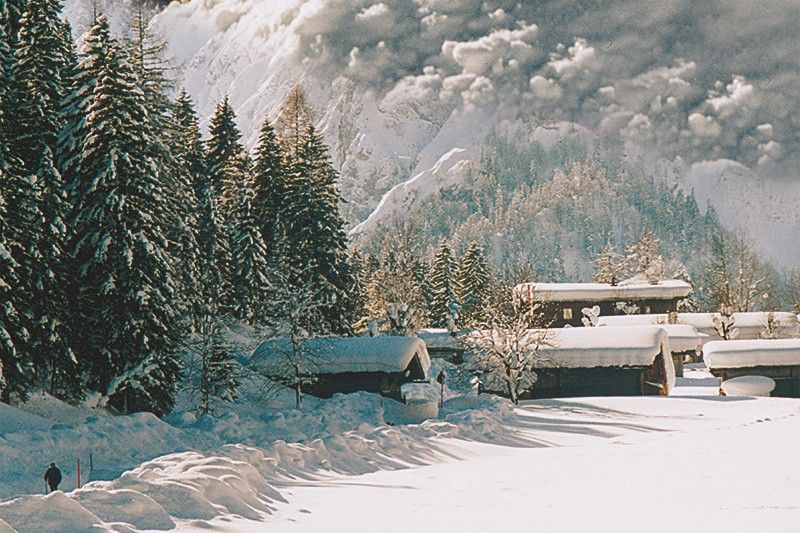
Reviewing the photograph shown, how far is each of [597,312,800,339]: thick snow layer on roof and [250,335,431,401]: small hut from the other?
36.6 meters

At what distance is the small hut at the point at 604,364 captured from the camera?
49.5 meters

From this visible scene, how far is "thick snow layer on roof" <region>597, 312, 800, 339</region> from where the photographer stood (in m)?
78.8

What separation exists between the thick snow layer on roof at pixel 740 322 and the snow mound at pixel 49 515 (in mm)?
72799

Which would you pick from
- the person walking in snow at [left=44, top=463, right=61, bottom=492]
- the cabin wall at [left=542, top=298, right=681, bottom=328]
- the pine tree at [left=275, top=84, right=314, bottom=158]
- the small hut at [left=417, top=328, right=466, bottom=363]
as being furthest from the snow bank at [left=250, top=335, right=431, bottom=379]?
the cabin wall at [left=542, top=298, right=681, bottom=328]

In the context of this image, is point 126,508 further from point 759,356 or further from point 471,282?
point 471,282

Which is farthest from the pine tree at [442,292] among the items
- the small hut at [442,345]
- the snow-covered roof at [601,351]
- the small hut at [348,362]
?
the small hut at [348,362]

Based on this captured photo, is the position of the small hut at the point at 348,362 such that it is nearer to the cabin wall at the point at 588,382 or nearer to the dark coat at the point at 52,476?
the cabin wall at the point at 588,382

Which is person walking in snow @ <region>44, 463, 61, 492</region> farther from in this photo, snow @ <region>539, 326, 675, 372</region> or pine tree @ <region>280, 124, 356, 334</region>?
snow @ <region>539, 326, 675, 372</region>

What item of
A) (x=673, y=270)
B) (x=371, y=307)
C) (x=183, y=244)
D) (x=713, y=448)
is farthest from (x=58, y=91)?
(x=673, y=270)

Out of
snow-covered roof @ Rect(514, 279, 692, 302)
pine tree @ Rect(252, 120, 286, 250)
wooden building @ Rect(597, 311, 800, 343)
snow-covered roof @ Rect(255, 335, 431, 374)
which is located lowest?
snow-covered roof @ Rect(255, 335, 431, 374)

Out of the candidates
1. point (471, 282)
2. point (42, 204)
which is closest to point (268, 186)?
point (42, 204)

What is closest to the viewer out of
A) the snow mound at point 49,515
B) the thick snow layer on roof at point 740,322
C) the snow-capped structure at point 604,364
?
the snow mound at point 49,515

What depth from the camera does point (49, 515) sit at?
7.47m

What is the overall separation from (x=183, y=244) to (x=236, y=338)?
1383cm
